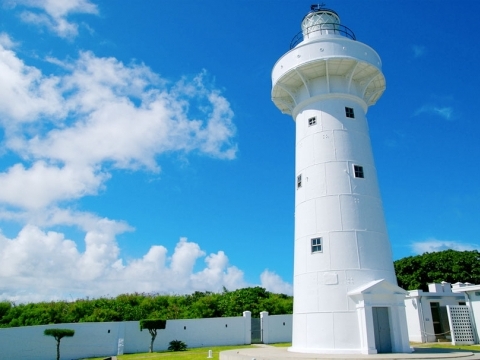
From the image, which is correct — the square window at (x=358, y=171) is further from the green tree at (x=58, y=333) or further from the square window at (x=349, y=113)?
the green tree at (x=58, y=333)

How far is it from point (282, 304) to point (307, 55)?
19.6 meters

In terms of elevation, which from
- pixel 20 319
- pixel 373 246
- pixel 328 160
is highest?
pixel 328 160

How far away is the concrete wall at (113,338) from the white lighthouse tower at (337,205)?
34.8 ft

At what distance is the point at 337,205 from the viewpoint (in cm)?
1362

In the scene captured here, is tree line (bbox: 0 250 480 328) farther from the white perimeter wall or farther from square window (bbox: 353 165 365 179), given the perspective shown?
A: square window (bbox: 353 165 365 179)

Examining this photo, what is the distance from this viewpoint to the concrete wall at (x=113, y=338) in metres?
18.2

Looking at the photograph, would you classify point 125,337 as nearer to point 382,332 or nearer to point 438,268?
point 382,332

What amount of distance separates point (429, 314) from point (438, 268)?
1408cm

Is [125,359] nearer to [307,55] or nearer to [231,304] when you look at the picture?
[231,304]

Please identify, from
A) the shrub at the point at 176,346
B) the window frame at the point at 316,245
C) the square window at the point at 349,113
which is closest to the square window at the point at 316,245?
the window frame at the point at 316,245

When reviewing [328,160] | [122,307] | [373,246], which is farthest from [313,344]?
[122,307]

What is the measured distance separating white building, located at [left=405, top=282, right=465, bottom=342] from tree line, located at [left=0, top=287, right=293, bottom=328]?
35.0 feet

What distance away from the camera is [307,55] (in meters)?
15.1

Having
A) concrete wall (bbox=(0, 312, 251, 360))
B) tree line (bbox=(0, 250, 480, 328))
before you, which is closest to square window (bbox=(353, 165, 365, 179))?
concrete wall (bbox=(0, 312, 251, 360))
